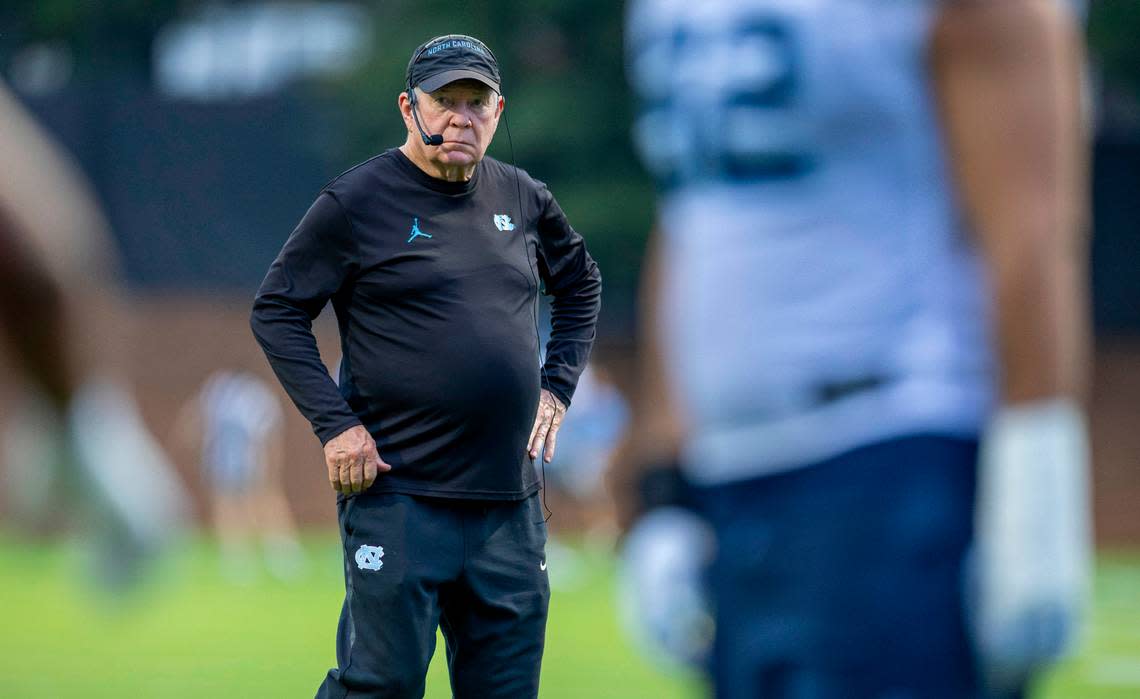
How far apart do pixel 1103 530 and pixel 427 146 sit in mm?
19386

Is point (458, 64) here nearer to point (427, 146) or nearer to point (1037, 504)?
point (427, 146)

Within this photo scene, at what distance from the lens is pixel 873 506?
3129mm

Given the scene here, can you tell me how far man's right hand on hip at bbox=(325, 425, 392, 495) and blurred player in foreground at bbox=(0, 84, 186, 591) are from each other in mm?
1218

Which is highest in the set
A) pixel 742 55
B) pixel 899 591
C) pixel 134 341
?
pixel 134 341

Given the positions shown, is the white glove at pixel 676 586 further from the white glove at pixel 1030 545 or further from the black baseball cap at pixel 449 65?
the black baseball cap at pixel 449 65

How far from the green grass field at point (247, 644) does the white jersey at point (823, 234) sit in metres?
3.96

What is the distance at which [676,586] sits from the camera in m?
3.66

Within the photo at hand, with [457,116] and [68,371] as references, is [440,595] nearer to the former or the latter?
[457,116]

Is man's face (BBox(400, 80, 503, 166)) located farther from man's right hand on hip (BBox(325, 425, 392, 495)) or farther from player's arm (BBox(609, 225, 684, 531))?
man's right hand on hip (BBox(325, 425, 392, 495))

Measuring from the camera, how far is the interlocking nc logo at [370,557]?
3732mm

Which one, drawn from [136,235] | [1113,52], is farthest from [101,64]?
[1113,52]

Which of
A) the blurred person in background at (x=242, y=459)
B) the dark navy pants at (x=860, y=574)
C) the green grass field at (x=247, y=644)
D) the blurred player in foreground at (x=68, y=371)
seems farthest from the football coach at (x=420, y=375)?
the blurred person in background at (x=242, y=459)

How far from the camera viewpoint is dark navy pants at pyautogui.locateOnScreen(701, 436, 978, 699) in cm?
307

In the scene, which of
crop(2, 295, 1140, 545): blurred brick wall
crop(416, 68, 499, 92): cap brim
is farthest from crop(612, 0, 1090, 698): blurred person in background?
crop(2, 295, 1140, 545): blurred brick wall
